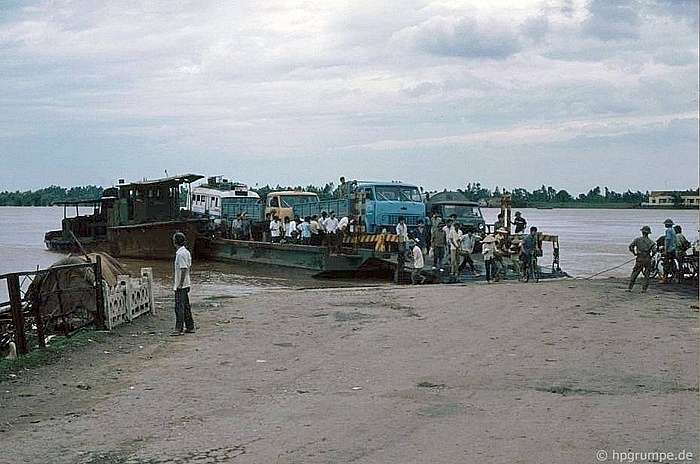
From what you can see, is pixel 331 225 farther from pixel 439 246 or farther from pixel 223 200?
pixel 223 200

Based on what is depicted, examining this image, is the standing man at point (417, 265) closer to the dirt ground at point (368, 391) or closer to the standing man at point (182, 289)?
the dirt ground at point (368, 391)

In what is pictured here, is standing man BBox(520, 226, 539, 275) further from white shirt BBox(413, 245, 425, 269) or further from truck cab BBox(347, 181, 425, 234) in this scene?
truck cab BBox(347, 181, 425, 234)

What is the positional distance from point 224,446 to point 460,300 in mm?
9937

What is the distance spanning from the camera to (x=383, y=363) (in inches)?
378

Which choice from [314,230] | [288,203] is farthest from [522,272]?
[288,203]

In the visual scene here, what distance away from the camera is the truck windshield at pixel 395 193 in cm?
2905

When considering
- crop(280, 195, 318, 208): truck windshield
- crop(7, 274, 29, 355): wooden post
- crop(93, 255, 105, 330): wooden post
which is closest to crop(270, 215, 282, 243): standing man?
crop(280, 195, 318, 208): truck windshield

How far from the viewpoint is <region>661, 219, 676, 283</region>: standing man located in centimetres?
1893

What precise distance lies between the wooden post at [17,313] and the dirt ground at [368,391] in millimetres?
566

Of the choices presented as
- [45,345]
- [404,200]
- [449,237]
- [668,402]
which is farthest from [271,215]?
[668,402]

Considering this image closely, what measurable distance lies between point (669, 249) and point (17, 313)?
14.3 m

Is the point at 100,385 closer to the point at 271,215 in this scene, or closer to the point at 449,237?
the point at 449,237

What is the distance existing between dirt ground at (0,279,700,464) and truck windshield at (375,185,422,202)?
49.6 feet

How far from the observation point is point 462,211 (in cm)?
3344
